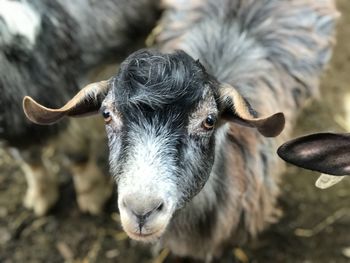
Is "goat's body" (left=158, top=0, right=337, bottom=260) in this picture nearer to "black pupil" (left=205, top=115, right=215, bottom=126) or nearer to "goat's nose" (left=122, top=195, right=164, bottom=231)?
"black pupil" (left=205, top=115, right=215, bottom=126)

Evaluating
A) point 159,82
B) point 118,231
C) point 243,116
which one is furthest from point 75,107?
point 118,231

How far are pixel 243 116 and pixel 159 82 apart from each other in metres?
0.42

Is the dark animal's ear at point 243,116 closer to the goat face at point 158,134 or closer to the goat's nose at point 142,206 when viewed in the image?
the goat face at point 158,134

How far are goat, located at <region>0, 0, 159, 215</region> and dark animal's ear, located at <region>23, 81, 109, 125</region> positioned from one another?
0.80 m

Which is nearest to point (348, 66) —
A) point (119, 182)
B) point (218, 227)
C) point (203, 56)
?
point (203, 56)

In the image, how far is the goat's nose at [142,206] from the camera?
98.6 inches

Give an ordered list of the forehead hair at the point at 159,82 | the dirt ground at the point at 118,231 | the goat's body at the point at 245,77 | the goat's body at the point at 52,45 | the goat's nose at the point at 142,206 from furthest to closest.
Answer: the dirt ground at the point at 118,231, the goat's body at the point at 52,45, the goat's body at the point at 245,77, the forehead hair at the point at 159,82, the goat's nose at the point at 142,206

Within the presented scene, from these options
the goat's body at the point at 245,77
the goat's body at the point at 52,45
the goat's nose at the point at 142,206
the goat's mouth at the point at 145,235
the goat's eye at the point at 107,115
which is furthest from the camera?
the goat's body at the point at 52,45

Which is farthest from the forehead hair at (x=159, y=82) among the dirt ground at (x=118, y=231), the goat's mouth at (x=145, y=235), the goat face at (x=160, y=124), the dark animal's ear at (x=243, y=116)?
the dirt ground at (x=118, y=231)

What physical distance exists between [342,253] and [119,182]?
7.65 ft

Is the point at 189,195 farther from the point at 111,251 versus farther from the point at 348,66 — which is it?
the point at 348,66

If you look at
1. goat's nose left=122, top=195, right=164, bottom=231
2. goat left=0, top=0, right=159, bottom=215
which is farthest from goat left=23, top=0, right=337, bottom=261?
goat left=0, top=0, right=159, bottom=215

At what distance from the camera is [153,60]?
290cm

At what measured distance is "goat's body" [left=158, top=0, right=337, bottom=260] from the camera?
11.1 ft
